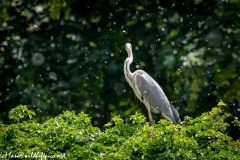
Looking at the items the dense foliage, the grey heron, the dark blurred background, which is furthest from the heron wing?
the dense foliage

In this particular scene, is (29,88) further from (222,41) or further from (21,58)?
(222,41)

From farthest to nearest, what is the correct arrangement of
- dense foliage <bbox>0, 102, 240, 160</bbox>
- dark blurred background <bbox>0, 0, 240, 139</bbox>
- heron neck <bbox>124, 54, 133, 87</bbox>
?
dark blurred background <bbox>0, 0, 240, 139</bbox> → heron neck <bbox>124, 54, 133, 87</bbox> → dense foliage <bbox>0, 102, 240, 160</bbox>

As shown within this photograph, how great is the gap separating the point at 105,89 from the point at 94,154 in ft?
12.1

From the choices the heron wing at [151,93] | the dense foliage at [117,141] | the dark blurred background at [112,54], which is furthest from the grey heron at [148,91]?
the dense foliage at [117,141]

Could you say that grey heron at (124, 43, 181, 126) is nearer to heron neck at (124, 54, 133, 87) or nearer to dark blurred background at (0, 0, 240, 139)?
heron neck at (124, 54, 133, 87)

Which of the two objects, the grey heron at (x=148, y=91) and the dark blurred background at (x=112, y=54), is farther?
the dark blurred background at (x=112, y=54)

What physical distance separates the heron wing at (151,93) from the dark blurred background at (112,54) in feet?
3.98

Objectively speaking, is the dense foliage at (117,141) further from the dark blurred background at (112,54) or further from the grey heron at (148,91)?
the dark blurred background at (112,54)

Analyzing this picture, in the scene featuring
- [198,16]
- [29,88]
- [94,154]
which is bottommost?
[94,154]

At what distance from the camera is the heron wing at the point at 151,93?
23.0 ft

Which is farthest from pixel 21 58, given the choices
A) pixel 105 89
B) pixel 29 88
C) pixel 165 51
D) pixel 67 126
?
pixel 67 126

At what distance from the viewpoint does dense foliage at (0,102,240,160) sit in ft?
16.0

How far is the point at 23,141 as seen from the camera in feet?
16.1

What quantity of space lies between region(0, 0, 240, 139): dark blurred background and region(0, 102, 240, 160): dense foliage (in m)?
3.04
